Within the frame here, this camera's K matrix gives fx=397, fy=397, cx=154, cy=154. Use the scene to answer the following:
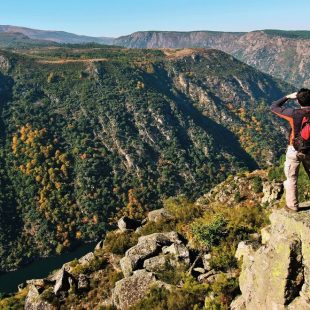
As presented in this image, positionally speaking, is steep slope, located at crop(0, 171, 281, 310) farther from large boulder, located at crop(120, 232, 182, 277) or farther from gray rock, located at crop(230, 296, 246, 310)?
gray rock, located at crop(230, 296, 246, 310)

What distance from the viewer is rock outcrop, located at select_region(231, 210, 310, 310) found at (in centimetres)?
1594

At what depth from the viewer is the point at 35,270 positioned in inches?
5605

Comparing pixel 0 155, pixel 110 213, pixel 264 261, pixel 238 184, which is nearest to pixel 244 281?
pixel 264 261

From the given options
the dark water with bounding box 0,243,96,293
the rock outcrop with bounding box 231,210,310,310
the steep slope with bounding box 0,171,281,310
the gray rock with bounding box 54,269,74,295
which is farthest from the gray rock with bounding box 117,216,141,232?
the dark water with bounding box 0,243,96,293

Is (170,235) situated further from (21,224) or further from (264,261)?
(21,224)

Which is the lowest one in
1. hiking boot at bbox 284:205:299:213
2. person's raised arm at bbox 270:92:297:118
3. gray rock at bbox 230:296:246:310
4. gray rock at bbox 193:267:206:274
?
gray rock at bbox 193:267:206:274

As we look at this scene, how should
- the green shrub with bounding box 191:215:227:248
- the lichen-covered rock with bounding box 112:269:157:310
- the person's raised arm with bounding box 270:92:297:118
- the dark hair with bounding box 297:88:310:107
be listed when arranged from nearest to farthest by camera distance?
the dark hair with bounding box 297:88:310:107, the person's raised arm with bounding box 270:92:297:118, the lichen-covered rock with bounding box 112:269:157:310, the green shrub with bounding box 191:215:227:248

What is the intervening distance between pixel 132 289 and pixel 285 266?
60.7 ft

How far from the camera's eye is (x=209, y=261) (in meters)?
31.6

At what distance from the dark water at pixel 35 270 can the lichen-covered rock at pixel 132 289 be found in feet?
354

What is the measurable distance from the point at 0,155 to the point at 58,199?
40.7m

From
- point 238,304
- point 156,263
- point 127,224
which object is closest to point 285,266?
point 238,304

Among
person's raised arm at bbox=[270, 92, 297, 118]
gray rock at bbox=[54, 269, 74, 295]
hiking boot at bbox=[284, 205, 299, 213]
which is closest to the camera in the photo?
person's raised arm at bbox=[270, 92, 297, 118]

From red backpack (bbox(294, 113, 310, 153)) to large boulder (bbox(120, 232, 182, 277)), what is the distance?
81.2 feet
